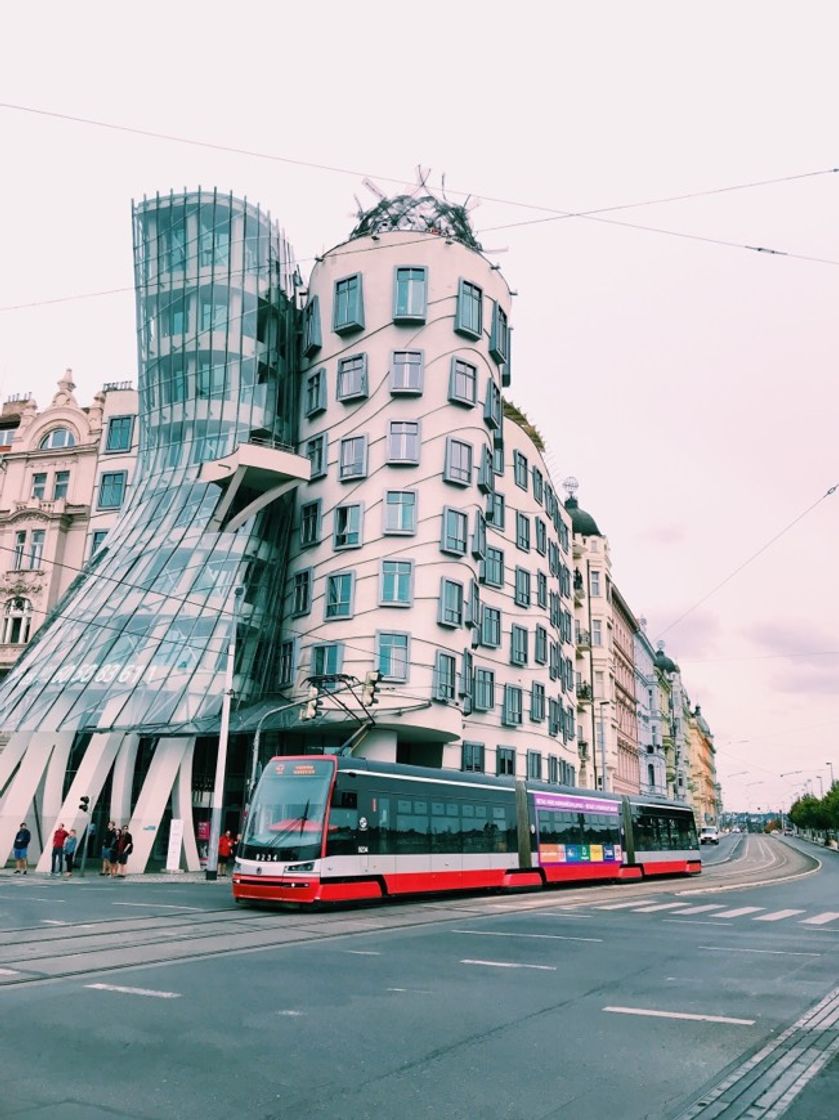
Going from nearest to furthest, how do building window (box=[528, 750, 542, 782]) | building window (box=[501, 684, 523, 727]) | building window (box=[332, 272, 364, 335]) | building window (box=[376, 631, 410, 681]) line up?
building window (box=[376, 631, 410, 681]), building window (box=[332, 272, 364, 335]), building window (box=[501, 684, 523, 727]), building window (box=[528, 750, 542, 782])

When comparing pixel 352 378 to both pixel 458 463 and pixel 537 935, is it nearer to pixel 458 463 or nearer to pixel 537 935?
pixel 458 463

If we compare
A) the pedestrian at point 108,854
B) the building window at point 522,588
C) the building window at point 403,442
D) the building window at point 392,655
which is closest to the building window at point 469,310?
the building window at point 403,442

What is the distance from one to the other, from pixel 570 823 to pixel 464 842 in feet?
20.9

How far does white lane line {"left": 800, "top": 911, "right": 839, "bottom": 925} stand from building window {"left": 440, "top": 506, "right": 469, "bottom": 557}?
2136cm

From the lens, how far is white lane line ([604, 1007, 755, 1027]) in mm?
9320

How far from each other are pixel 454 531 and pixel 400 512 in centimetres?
252

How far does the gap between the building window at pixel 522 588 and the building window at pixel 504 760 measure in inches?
305

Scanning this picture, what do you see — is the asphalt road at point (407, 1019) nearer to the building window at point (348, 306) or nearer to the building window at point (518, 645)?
the building window at point (518, 645)

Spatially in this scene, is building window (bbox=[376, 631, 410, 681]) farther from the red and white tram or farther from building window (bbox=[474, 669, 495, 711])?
the red and white tram

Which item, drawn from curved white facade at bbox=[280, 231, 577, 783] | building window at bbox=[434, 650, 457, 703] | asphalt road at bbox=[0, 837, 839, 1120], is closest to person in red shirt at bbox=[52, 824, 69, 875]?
curved white facade at bbox=[280, 231, 577, 783]

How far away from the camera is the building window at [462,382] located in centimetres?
4134

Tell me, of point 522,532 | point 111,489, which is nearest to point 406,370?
point 522,532

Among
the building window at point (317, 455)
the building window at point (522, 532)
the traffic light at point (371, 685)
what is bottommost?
the traffic light at point (371, 685)

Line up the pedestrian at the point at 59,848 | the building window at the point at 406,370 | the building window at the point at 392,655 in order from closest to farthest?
the pedestrian at the point at 59,848 → the building window at the point at 392,655 → the building window at the point at 406,370
